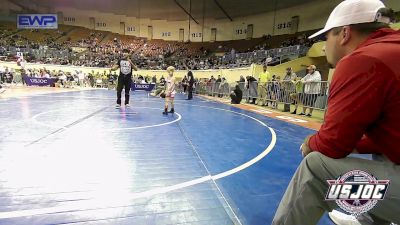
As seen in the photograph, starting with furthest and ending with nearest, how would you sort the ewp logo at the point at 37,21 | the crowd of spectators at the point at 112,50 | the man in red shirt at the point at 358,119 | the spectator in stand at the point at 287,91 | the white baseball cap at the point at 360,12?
the crowd of spectators at the point at 112,50, the ewp logo at the point at 37,21, the spectator in stand at the point at 287,91, the white baseball cap at the point at 360,12, the man in red shirt at the point at 358,119

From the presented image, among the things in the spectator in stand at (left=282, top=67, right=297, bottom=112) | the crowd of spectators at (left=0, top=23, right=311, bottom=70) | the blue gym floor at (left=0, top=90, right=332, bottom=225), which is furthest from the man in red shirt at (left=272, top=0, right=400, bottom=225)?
the crowd of spectators at (left=0, top=23, right=311, bottom=70)

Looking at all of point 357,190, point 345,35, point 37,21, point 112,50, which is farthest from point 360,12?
point 112,50

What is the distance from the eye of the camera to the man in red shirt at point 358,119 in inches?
48.8

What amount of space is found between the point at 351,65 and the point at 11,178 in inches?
128

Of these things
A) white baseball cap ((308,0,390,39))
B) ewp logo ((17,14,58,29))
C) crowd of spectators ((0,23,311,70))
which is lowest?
white baseball cap ((308,0,390,39))

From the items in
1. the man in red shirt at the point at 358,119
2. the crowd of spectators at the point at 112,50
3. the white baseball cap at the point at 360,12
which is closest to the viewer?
the man in red shirt at the point at 358,119

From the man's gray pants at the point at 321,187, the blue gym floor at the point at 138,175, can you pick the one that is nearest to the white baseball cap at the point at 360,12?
the man's gray pants at the point at 321,187

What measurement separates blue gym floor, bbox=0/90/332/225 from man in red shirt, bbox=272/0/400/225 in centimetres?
93

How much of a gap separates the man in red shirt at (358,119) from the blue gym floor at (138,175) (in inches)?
36.6

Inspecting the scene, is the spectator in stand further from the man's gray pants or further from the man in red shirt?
the man's gray pants

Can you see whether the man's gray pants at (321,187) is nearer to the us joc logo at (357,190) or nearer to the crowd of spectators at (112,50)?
the us joc logo at (357,190)

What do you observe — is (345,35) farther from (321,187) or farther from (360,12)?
(321,187)

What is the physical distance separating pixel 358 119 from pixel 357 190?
14.0 inches

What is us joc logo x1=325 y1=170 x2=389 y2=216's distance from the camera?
130 cm
